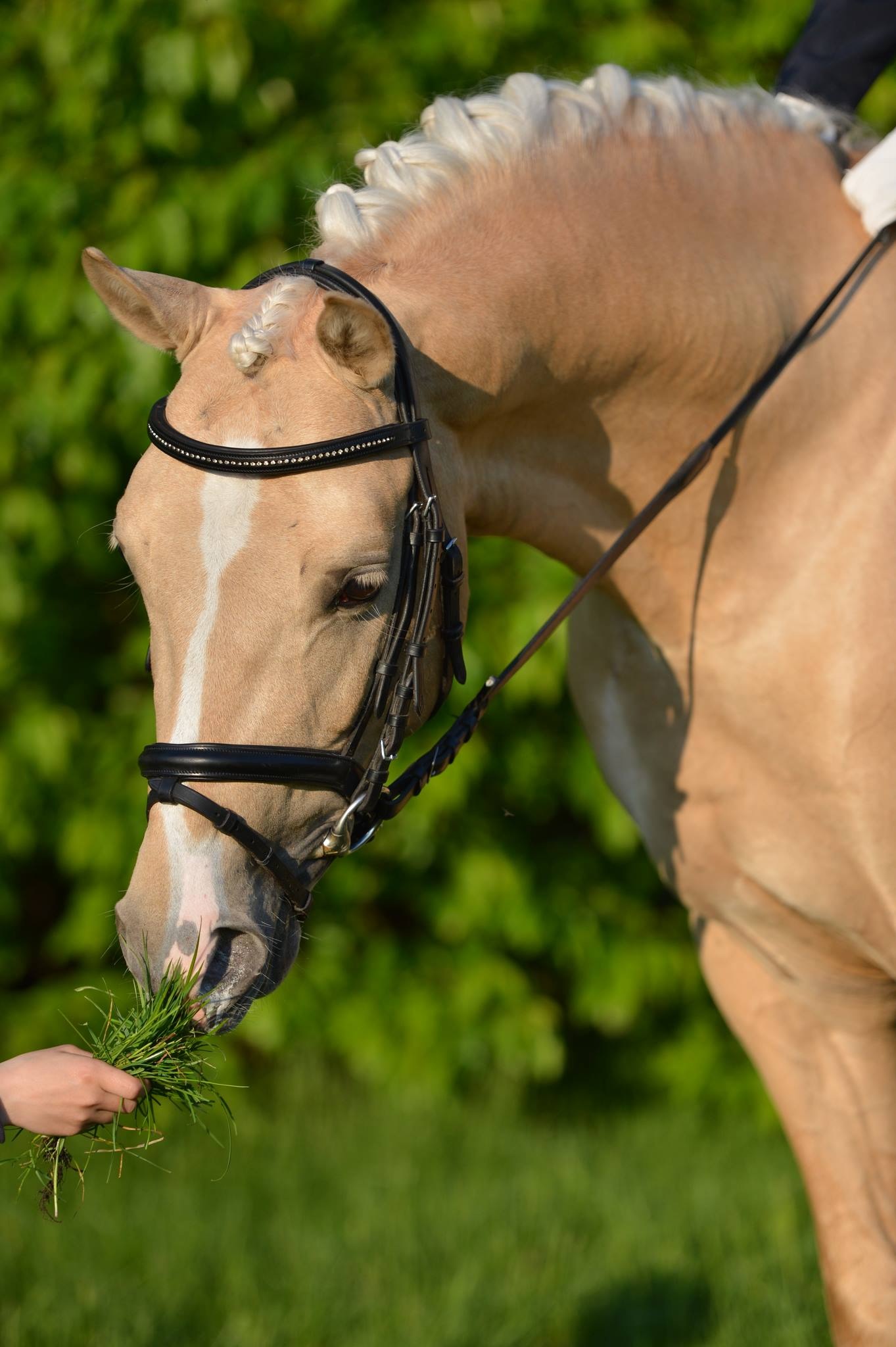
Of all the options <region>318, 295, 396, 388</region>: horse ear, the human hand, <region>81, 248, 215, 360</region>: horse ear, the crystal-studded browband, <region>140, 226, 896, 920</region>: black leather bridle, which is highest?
<region>81, 248, 215, 360</region>: horse ear

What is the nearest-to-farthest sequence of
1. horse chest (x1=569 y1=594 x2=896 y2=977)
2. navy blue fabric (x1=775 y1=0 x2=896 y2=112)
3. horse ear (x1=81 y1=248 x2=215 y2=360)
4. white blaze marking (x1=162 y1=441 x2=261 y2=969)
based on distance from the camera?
1. white blaze marking (x1=162 y1=441 x2=261 y2=969)
2. horse ear (x1=81 y1=248 x2=215 y2=360)
3. horse chest (x1=569 y1=594 x2=896 y2=977)
4. navy blue fabric (x1=775 y1=0 x2=896 y2=112)

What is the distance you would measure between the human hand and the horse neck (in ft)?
3.01

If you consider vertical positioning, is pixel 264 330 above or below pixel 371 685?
above

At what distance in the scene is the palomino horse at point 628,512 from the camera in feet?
5.44

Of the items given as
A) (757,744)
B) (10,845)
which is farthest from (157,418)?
(10,845)

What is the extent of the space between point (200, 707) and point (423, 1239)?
2.44 metres

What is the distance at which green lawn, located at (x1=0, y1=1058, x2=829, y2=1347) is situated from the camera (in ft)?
10.0

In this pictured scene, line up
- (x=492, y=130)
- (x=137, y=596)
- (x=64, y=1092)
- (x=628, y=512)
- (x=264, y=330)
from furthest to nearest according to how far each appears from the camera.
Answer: (x=137, y=596) → (x=628, y=512) → (x=492, y=130) → (x=264, y=330) → (x=64, y=1092)

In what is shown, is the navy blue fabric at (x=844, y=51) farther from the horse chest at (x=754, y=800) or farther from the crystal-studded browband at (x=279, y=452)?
the crystal-studded browband at (x=279, y=452)

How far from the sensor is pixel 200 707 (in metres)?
1.63

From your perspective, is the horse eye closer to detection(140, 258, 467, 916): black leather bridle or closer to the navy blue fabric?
detection(140, 258, 467, 916): black leather bridle

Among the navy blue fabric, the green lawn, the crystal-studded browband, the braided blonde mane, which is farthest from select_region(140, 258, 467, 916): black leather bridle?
the green lawn

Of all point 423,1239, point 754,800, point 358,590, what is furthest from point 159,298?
point 423,1239

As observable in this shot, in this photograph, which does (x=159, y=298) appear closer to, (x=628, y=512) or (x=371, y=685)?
(x=371, y=685)
